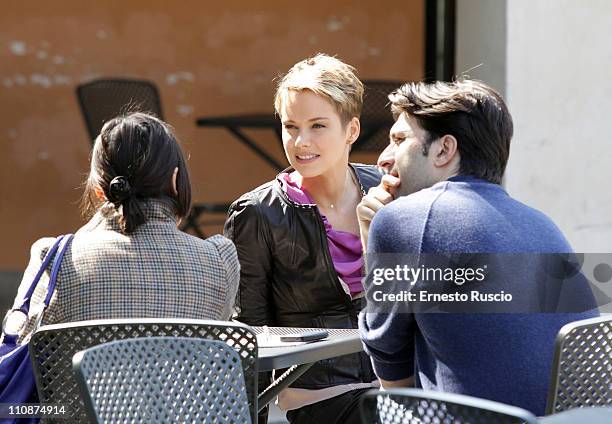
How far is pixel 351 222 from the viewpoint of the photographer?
3357 mm

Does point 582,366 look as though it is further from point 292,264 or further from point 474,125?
point 292,264

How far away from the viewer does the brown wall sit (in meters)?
6.92

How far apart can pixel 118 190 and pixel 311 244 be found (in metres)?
0.73

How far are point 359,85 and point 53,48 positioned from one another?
3.92 meters

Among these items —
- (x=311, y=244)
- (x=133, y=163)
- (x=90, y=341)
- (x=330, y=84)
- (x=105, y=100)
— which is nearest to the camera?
(x=90, y=341)

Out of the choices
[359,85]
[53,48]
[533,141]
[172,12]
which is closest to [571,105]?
[533,141]

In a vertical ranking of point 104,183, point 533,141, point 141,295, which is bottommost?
point 533,141

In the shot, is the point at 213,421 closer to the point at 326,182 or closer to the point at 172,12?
the point at 326,182

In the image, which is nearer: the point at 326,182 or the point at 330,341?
the point at 330,341

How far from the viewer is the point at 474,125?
2332 mm

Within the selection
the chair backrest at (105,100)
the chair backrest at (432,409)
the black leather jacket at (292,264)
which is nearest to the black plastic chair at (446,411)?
the chair backrest at (432,409)

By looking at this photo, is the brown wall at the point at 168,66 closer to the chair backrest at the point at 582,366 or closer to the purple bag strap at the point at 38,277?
the purple bag strap at the point at 38,277

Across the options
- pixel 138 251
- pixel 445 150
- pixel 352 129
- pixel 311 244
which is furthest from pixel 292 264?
pixel 445 150

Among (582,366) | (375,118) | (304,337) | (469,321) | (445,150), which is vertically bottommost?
(375,118)
